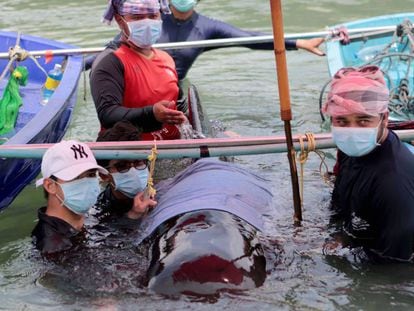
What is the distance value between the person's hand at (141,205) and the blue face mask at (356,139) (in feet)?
4.10

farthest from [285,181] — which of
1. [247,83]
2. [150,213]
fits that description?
[247,83]

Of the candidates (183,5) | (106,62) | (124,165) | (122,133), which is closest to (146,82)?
(106,62)

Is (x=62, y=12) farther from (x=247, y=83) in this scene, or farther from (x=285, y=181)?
(x=285, y=181)

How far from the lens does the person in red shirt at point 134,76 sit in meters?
5.43

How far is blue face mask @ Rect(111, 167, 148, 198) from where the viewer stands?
16.6ft

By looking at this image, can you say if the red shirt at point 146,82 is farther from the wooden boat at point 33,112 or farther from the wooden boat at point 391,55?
the wooden boat at point 391,55

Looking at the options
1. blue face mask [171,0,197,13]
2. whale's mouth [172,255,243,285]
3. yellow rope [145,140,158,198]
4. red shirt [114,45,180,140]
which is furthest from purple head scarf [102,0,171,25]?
whale's mouth [172,255,243,285]

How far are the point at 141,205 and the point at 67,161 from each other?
601 mm

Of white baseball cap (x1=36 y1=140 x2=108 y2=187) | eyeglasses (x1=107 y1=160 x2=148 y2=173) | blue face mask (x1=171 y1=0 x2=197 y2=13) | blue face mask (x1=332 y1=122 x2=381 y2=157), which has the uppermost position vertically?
blue face mask (x1=171 y1=0 x2=197 y2=13)

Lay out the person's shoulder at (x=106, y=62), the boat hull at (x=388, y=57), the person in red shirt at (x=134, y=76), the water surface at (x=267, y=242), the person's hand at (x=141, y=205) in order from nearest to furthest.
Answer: the water surface at (x=267, y=242), the person's hand at (x=141, y=205), the person in red shirt at (x=134, y=76), the person's shoulder at (x=106, y=62), the boat hull at (x=388, y=57)

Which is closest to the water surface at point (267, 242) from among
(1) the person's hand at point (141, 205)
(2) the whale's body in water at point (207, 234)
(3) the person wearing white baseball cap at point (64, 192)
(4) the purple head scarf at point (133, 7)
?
(2) the whale's body in water at point (207, 234)

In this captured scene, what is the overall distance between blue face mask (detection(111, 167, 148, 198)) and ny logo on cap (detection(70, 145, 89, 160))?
407mm

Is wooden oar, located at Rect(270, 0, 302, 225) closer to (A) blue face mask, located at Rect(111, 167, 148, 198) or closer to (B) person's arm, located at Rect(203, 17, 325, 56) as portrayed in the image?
(A) blue face mask, located at Rect(111, 167, 148, 198)

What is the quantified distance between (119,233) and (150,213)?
28 cm
